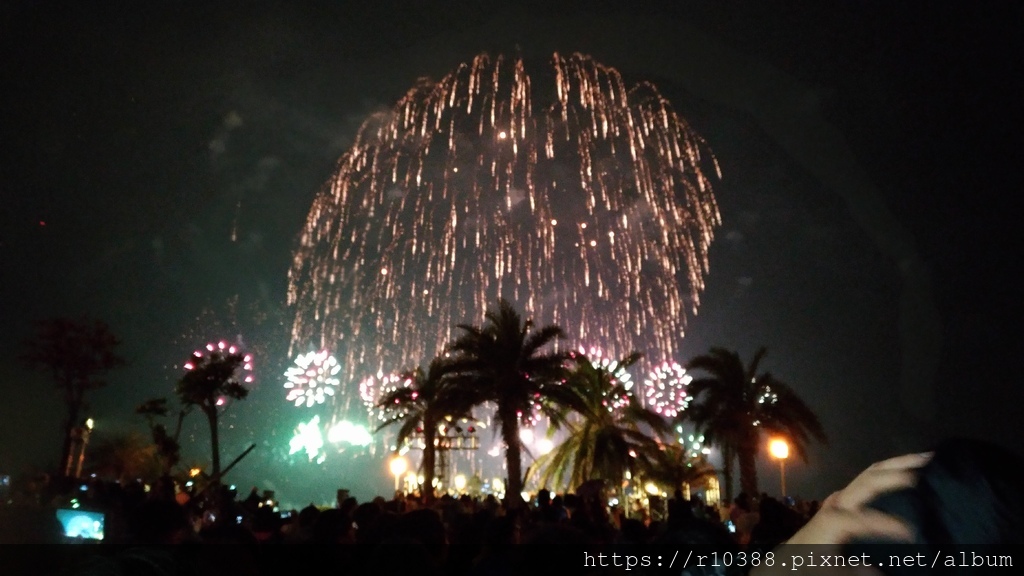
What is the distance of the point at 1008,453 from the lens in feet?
4.19

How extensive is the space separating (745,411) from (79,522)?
24.9 metres

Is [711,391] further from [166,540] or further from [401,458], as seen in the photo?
[166,540]

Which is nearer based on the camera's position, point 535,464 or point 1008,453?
point 1008,453

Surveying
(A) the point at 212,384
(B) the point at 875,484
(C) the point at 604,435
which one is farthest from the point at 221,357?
(B) the point at 875,484

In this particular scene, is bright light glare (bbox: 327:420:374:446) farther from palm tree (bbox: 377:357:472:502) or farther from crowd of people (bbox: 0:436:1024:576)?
crowd of people (bbox: 0:436:1024:576)

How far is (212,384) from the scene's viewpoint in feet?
91.4

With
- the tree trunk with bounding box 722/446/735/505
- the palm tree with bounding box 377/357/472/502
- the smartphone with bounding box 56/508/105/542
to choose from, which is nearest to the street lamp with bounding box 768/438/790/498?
the tree trunk with bounding box 722/446/735/505

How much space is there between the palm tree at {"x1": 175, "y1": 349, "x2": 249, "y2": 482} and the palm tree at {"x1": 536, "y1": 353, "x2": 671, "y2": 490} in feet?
41.4

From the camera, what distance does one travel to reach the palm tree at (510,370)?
23.8m

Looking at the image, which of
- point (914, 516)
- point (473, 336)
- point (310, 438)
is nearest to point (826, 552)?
point (914, 516)

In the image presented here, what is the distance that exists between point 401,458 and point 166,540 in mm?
29281

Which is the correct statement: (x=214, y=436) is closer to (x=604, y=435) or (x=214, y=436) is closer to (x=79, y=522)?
(x=604, y=435)

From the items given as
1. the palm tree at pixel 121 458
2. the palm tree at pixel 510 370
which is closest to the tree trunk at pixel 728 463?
the palm tree at pixel 510 370

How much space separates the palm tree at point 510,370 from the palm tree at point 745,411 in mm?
7878
